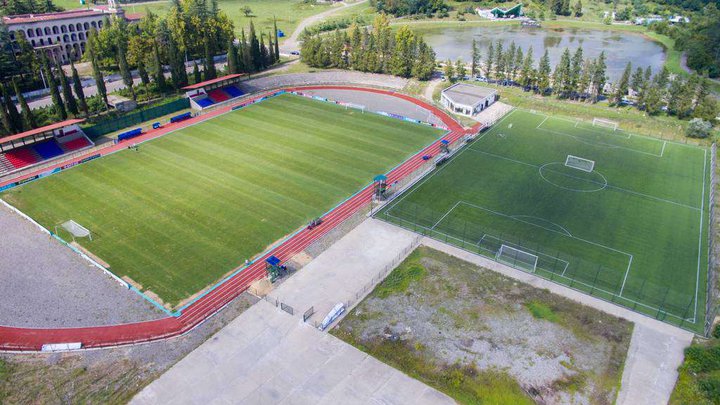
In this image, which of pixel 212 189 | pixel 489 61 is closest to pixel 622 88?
pixel 489 61

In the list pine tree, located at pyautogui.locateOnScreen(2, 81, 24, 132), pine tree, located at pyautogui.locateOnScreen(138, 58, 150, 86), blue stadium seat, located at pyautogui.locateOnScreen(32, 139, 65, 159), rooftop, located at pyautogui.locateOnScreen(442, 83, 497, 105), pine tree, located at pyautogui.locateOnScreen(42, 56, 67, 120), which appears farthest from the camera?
rooftop, located at pyautogui.locateOnScreen(442, 83, 497, 105)

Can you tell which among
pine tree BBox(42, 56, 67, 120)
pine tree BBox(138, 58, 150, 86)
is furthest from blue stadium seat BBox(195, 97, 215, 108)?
pine tree BBox(42, 56, 67, 120)

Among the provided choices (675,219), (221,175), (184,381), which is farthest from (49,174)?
(675,219)

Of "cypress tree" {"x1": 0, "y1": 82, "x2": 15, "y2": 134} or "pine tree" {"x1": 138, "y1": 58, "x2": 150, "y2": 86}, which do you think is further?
"pine tree" {"x1": 138, "y1": 58, "x2": 150, "y2": 86}

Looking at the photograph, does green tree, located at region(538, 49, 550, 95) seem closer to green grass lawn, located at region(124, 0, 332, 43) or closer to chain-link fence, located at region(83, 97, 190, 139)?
chain-link fence, located at region(83, 97, 190, 139)

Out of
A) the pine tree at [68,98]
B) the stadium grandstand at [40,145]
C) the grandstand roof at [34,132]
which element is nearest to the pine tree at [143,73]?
the pine tree at [68,98]

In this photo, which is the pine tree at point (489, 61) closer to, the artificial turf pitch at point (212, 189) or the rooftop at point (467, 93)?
the rooftop at point (467, 93)
